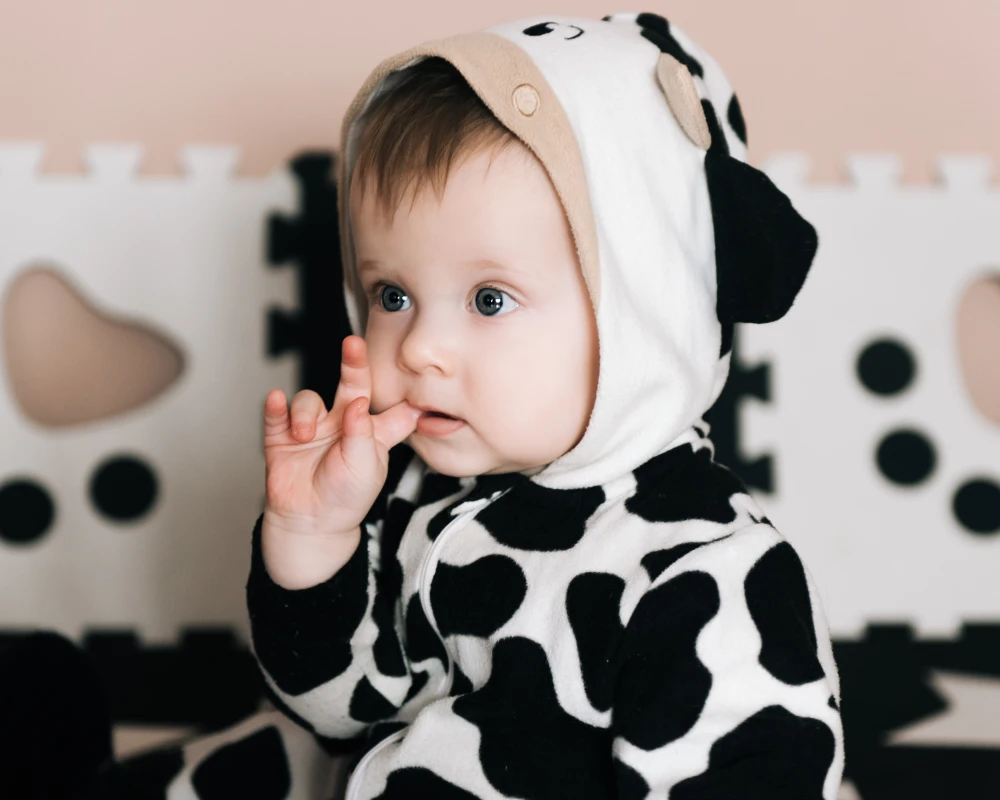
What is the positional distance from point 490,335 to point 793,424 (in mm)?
658

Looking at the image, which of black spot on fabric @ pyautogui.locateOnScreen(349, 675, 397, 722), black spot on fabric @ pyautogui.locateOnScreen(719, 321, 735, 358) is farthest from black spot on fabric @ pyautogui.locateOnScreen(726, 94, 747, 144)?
black spot on fabric @ pyautogui.locateOnScreen(349, 675, 397, 722)

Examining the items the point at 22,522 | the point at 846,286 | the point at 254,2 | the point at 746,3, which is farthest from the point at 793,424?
the point at 22,522

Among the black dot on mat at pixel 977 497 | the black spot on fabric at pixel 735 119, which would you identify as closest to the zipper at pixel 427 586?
the black spot on fabric at pixel 735 119

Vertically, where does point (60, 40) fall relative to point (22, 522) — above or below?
above

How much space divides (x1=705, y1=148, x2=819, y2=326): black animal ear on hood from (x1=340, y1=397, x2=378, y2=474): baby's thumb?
0.27 metres

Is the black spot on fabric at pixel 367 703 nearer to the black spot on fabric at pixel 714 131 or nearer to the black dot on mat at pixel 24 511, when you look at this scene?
the black spot on fabric at pixel 714 131

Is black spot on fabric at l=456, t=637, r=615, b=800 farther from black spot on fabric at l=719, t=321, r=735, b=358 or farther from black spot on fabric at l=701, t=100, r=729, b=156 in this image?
black spot on fabric at l=701, t=100, r=729, b=156

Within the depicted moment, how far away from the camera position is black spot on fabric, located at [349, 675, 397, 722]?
2.72 ft

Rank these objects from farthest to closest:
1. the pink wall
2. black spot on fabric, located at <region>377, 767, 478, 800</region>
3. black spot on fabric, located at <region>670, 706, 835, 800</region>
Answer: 1. the pink wall
2. black spot on fabric, located at <region>377, 767, 478, 800</region>
3. black spot on fabric, located at <region>670, 706, 835, 800</region>

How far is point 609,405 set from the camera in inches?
28.5

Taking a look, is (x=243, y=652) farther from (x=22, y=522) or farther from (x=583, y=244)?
(x=583, y=244)

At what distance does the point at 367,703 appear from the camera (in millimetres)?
833

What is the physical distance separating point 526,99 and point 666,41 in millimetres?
174

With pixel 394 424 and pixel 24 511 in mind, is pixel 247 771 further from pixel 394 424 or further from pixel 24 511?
pixel 24 511
